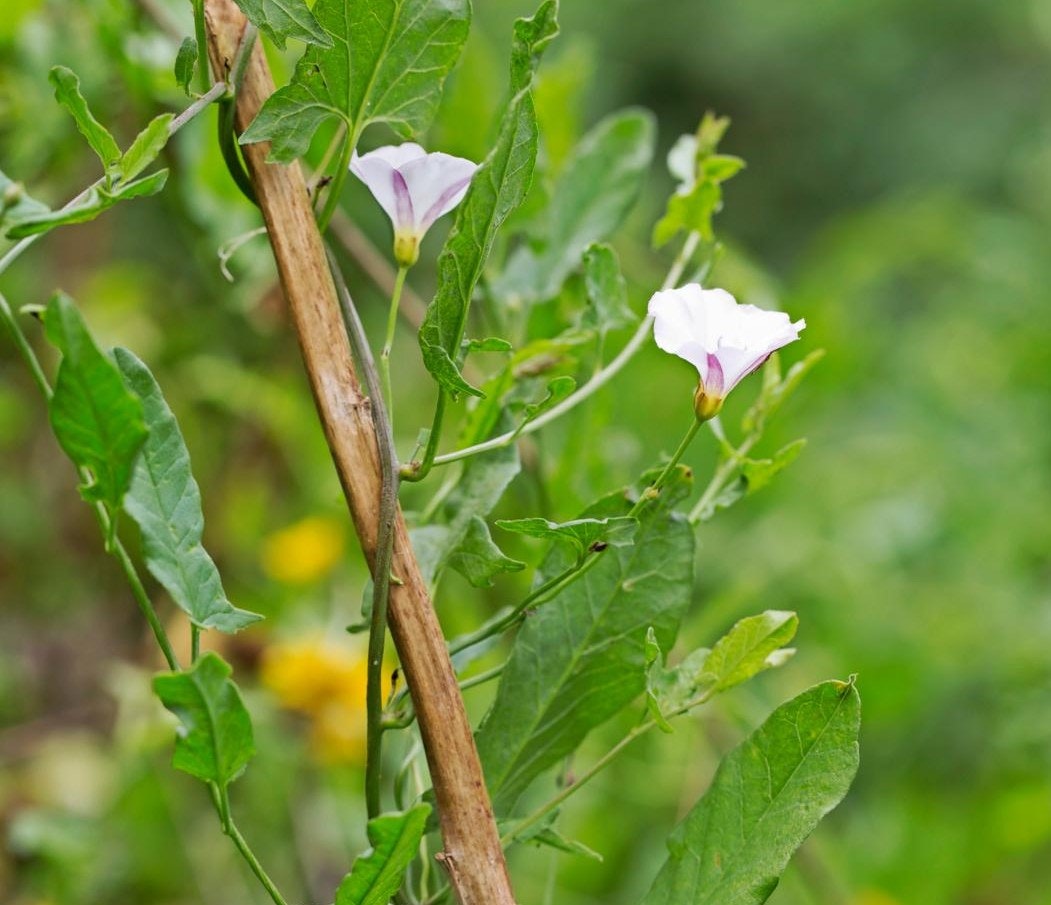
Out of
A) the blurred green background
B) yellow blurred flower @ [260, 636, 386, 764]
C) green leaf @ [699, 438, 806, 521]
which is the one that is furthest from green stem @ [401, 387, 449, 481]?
yellow blurred flower @ [260, 636, 386, 764]

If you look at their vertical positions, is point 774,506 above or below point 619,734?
above

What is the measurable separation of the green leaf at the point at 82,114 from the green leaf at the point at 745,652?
0.19m

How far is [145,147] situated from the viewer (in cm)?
29

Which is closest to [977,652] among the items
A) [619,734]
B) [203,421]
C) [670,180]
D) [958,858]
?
[958,858]

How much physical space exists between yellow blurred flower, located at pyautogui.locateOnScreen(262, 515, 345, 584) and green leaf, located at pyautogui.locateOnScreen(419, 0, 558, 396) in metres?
0.60

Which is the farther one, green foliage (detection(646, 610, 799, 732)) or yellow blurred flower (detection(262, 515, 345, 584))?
yellow blurred flower (detection(262, 515, 345, 584))

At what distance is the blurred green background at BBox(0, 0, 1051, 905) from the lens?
75cm

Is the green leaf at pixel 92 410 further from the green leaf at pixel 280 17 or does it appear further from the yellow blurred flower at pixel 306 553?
the yellow blurred flower at pixel 306 553

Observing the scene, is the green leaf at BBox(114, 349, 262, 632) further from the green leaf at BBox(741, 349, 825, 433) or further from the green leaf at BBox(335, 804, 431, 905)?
the green leaf at BBox(741, 349, 825, 433)

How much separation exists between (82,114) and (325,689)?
23.2 inches

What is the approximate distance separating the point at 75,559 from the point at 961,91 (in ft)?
9.41

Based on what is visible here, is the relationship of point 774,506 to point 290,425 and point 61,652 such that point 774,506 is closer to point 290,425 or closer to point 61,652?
point 290,425

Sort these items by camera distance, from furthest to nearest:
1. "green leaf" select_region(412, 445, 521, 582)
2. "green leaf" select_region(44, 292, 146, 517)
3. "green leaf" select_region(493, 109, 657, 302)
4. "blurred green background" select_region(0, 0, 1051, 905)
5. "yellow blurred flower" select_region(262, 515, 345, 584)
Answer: "yellow blurred flower" select_region(262, 515, 345, 584) → "blurred green background" select_region(0, 0, 1051, 905) → "green leaf" select_region(493, 109, 657, 302) → "green leaf" select_region(412, 445, 521, 582) → "green leaf" select_region(44, 292, 146, 517)

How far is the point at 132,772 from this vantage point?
2.79 feet
